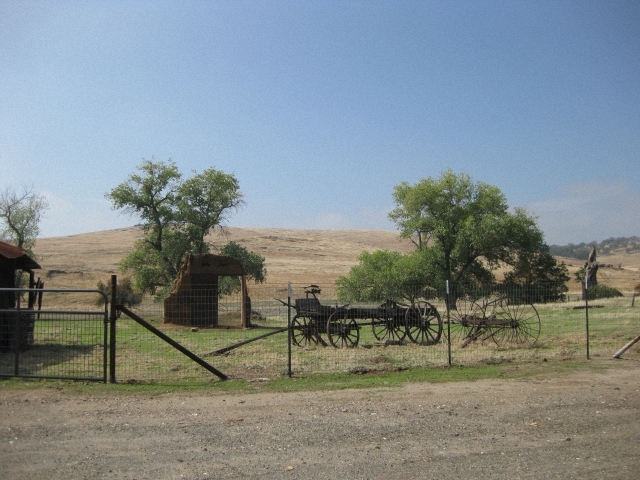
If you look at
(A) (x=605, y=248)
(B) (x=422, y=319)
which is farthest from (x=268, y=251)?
(A) (x=605, y=248)

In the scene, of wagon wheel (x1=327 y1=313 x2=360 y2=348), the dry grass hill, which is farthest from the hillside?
wagon wheel (x1=327 y1=313 x2=360 y2=348)

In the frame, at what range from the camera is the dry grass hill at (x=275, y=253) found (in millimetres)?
63906

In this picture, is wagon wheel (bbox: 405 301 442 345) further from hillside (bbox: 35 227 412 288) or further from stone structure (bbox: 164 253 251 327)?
hillside (bbox: 35 227 412 288)

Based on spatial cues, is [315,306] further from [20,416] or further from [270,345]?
[20,416]

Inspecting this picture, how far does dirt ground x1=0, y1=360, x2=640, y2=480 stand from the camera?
6.01 metres

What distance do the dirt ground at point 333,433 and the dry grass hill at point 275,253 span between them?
37.5m

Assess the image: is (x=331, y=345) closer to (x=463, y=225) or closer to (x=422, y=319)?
(x=422, y=319)

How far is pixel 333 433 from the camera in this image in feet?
24.0

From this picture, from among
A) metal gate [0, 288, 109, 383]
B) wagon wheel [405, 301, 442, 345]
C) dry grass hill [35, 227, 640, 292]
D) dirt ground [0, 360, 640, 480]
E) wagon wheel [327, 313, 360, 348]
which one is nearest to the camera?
dirt ground [0, 360, 640, 480]

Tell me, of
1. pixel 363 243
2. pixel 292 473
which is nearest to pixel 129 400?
pixel 292 473

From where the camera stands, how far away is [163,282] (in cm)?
4122

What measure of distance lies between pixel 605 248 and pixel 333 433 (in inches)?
6688

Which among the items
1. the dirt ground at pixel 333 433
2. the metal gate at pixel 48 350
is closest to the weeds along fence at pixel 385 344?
the metal gate at pixel 48 350

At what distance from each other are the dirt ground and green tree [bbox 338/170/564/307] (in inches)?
1290
